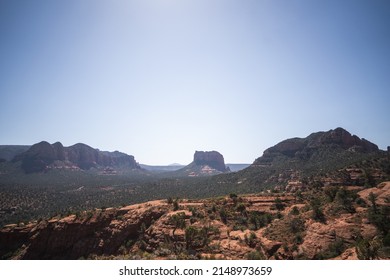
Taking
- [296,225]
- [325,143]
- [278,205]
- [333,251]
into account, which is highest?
[325,143]

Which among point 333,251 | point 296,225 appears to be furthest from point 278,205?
point 333,251

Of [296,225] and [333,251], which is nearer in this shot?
[333,251]

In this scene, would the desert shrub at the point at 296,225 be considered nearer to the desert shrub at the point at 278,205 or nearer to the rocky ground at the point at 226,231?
the rocky ground at the point at 226,231

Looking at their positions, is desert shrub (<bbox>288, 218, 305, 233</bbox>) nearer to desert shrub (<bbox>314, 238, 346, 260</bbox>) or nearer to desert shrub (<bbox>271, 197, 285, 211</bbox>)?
desert shrub (<bbox>314, 238, 346, 260</bbox>)

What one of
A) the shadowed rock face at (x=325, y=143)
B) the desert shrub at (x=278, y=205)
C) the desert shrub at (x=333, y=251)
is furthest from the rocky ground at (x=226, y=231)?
the shadowed rock face at (x=325, y=143)

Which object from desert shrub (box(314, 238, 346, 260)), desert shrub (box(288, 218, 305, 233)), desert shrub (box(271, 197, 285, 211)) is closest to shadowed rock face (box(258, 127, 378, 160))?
desert shrub (box(271, 197, 285, 211))

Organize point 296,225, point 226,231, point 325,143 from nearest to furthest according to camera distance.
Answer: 1. point 296,225
2. point 226,231
3. point 325,143

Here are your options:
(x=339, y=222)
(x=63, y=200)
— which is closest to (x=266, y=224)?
(x=339, y=222)

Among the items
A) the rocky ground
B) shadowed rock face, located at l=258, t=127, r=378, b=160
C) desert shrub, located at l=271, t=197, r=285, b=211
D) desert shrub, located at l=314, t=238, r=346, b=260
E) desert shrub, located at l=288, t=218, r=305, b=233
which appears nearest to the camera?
desert shrub, located at l=314, t=238, r=346, b=260

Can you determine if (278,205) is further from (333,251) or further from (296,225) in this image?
(333,251)

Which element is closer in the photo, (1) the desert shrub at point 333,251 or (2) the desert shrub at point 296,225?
(1) the desert shrub at point 333,251

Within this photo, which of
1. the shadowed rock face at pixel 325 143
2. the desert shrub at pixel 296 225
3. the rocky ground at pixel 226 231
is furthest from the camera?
the shadowed rock face at pixel 325 143
